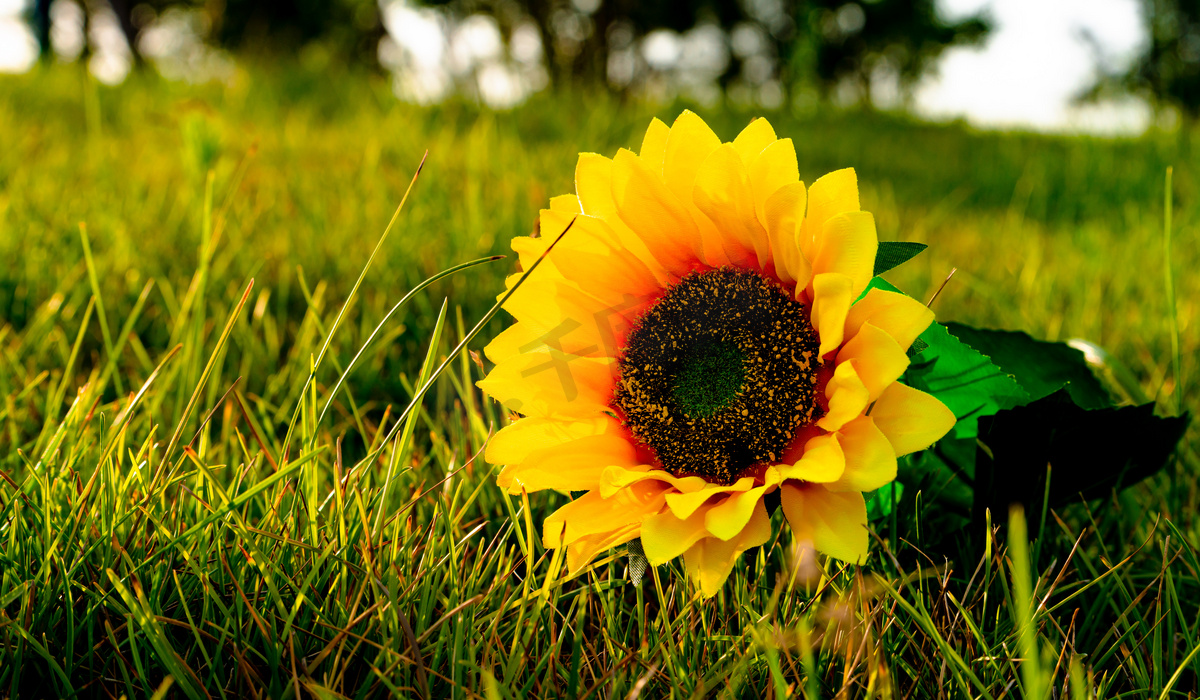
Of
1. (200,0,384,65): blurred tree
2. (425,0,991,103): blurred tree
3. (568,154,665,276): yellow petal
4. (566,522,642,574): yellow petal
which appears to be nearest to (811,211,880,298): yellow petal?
(568,154,665,276): yellow petal

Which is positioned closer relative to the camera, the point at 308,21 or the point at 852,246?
the point at 852,246

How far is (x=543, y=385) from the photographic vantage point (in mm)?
817

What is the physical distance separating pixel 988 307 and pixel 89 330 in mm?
2030

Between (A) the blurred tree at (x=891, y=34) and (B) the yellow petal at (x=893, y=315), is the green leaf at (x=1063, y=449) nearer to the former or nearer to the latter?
(B) the yellow petal at (x=893, y=315)

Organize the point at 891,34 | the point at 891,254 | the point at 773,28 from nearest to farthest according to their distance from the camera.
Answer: the point at 891,254, the point at 891,34, the point at 773,28

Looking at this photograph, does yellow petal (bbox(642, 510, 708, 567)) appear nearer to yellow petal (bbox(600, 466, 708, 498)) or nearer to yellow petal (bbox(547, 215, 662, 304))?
yellow petal (bbox(600, 466, 708, 498))

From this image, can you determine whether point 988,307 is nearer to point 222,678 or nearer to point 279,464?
point 279,464

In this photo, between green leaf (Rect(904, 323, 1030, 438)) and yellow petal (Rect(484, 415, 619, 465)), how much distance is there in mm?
341

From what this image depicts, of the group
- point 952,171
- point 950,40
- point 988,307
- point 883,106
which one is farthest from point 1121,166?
point 950,40

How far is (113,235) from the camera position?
1.82 meters

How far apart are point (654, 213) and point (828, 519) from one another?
35cm

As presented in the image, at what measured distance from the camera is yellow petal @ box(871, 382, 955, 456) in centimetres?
65

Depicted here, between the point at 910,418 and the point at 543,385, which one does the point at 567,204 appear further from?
the point at 910,418

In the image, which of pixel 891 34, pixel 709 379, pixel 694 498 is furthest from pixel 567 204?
pixel 891 34
